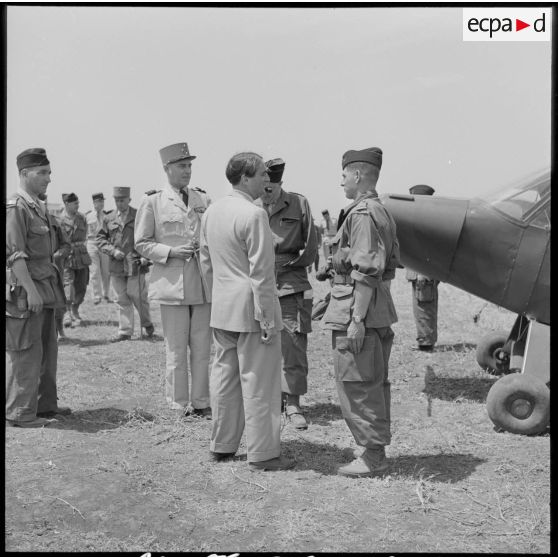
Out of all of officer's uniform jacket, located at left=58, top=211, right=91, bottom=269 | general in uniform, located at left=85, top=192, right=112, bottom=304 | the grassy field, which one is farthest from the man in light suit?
general in uniform, located at left=85, top=192, right=112, bottom=304

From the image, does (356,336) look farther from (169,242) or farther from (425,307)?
(425,307)

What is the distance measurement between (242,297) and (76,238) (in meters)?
8.13

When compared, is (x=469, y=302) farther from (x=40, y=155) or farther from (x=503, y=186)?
(x=40, y=155)

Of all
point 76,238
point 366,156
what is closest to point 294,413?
point 366,156

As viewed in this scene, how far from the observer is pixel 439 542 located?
3.83m

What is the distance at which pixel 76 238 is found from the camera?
12.2 metres

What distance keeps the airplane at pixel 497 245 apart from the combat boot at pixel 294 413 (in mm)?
1648

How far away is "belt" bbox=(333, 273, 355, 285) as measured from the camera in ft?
15.8

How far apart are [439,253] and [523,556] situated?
315 centimetres

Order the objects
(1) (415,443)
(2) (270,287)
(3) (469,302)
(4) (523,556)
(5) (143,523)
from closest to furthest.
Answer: (4) (523,556) → (5) (143,523) → (2) (270,287) → (1) (415,443) → (3) (469,302)

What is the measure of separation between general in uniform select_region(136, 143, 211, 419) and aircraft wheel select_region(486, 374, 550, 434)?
248 cm

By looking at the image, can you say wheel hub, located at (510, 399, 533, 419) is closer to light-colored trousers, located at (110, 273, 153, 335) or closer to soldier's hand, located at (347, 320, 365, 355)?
soldier's hand, located at (347, 320, 365, 355)

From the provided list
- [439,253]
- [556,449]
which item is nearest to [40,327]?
[439,253]

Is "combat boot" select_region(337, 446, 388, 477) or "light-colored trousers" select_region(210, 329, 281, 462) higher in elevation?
"light-colored trousers" select_region(210, 329, 281, 462)
